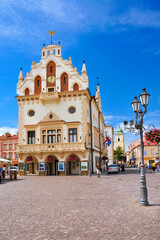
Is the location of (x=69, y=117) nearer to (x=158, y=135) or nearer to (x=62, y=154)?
(x=62, y=154)

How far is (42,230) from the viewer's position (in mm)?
6820

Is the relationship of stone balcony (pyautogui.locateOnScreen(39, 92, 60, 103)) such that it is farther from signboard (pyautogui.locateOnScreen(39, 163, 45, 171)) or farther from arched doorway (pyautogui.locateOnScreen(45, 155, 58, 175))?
signboard (pyautogui.locateOnScreen(39, 163, 45, 171))

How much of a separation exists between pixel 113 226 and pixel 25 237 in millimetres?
2457

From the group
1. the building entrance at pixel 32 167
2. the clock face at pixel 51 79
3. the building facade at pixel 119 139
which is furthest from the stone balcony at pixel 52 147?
the building facade at pixel 119 139

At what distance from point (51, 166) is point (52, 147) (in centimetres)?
498

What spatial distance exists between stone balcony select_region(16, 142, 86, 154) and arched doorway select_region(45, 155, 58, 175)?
5.33 feet

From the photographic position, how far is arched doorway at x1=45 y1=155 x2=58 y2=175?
3731cm

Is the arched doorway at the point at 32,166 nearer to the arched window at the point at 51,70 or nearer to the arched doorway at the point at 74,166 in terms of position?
the arched doorway at the point at 74,166

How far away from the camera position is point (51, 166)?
3991 centimetres

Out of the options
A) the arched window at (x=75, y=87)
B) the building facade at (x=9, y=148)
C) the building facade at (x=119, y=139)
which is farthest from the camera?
the building facade at (x=119, y=139)

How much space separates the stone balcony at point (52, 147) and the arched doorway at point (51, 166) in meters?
1.62

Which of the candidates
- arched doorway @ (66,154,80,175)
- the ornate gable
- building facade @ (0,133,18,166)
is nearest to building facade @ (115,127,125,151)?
building facade @ (0,133,18,166)

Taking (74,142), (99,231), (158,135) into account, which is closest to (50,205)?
(99,231)

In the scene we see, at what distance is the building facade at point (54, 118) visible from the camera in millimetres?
35969
